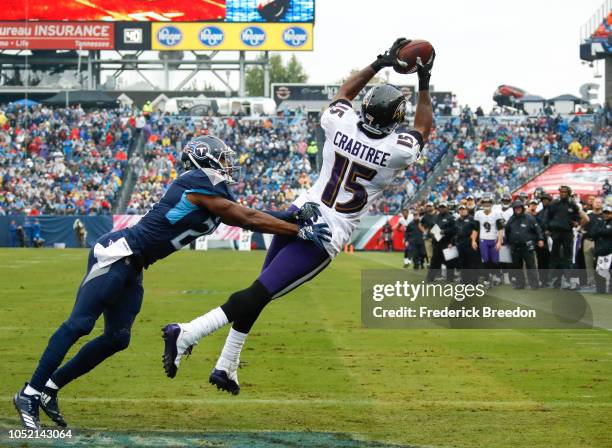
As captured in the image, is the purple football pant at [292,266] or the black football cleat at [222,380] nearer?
the purple football pant at [292,266]

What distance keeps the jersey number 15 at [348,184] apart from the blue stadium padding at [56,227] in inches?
1367

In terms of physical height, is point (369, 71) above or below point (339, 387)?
above

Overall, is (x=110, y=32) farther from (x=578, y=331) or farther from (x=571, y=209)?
(x=578, y=331)

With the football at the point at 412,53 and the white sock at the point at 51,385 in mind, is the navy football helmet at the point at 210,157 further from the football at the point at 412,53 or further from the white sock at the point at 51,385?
the white sock at the point at 51,385

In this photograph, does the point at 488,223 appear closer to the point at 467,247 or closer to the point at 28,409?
the point at 467,247

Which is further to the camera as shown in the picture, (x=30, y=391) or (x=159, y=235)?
(x=159, y=235)

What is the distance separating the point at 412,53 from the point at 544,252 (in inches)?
508

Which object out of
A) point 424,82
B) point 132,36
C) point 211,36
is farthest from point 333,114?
point 132,36

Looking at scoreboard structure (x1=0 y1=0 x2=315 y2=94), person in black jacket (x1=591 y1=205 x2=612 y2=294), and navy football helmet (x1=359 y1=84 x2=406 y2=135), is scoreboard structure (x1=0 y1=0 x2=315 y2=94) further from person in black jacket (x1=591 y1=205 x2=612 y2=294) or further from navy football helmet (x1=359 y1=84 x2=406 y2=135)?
navy football helmet (x1=359 y1=84 x2=406 y2=135)

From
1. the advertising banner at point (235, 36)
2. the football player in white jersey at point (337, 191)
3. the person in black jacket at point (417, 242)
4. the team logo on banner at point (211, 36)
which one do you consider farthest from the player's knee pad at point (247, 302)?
the team logo on banner at point (211, 36)

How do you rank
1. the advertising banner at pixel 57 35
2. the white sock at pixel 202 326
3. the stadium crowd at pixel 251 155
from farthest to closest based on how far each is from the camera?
the advertising banner at pixel 57 35
the stadium crowd at pixel 251 155
the white sock at pixel 202 326

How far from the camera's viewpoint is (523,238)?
62.4 feet

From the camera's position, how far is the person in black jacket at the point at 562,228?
18797mm

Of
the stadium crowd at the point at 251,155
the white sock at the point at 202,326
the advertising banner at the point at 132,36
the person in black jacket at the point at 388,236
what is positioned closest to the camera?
the white sock at the point at 202,326
